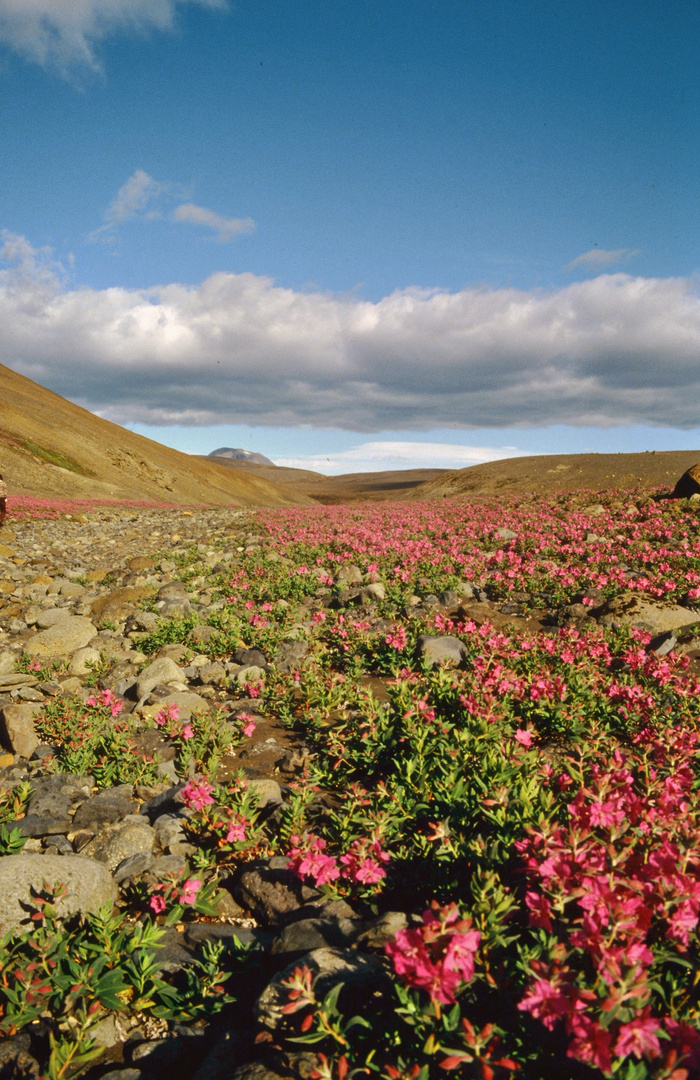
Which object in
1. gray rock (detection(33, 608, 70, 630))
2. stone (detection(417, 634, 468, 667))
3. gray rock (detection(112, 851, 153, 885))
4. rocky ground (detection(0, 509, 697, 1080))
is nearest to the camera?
rocky ground (detection(0, 509, 697, 1080))

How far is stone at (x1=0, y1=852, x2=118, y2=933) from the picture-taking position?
3479 millimetres

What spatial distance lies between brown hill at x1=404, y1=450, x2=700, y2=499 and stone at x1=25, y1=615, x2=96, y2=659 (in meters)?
26.2

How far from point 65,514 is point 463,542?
68.5 ft

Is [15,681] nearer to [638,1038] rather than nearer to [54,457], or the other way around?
[638,1038]

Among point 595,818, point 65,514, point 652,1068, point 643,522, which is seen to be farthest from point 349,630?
point 65,514

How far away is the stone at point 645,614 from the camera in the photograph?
880 cm

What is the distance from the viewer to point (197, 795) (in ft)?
14.3

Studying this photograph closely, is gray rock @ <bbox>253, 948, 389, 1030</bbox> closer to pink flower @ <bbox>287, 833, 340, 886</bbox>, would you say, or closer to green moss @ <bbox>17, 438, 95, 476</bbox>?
pink flower @ <bbox>287, 833, 340, 886</bbox>

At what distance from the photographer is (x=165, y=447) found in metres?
80.5

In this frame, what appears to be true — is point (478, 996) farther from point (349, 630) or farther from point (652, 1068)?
point (349, 630)

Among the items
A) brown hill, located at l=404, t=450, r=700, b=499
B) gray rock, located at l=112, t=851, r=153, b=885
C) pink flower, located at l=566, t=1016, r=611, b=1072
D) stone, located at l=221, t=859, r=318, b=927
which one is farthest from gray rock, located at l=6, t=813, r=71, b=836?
brown hill, located at l=404, t=450, r=700, b=499

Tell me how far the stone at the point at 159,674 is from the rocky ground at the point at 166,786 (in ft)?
0.07

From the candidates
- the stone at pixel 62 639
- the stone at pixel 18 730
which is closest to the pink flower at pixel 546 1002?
the stone at pixel 18 730

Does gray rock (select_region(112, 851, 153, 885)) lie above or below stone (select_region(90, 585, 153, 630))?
below
